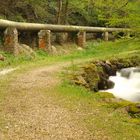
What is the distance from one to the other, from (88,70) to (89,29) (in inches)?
607

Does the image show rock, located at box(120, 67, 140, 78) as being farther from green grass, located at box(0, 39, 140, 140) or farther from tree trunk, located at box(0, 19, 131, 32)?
green grass, located at box(0, 39, 140, 140)

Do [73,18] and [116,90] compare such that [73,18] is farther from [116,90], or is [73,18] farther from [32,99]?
[32,99]

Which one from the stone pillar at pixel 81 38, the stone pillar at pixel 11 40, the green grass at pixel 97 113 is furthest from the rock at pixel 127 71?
the green grass at pixel 97 113

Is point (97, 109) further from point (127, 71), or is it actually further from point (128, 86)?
point (127, 71)

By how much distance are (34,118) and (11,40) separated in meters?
13.4

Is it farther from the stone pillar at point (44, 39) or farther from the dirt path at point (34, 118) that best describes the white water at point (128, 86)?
the stone pillar at point (44, 39)

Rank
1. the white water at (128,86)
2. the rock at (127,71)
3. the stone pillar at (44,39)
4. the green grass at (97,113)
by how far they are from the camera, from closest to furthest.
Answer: the green grass at (97,113), the white water at (128,86), the rock at (127,71), the stone pillar at (44,39)

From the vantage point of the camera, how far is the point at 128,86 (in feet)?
67.7

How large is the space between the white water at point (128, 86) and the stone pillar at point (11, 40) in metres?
5.66

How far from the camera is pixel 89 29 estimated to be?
3325 cm

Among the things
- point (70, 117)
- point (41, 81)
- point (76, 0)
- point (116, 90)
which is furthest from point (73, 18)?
point (70, 117)

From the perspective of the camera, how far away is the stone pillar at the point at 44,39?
26.3 m

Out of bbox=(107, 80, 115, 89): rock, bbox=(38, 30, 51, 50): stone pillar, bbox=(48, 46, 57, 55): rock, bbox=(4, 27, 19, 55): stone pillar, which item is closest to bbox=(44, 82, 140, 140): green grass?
bbox=(107, 80, 115, 89): rock

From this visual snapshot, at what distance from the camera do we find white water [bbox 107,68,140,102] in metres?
17.9
